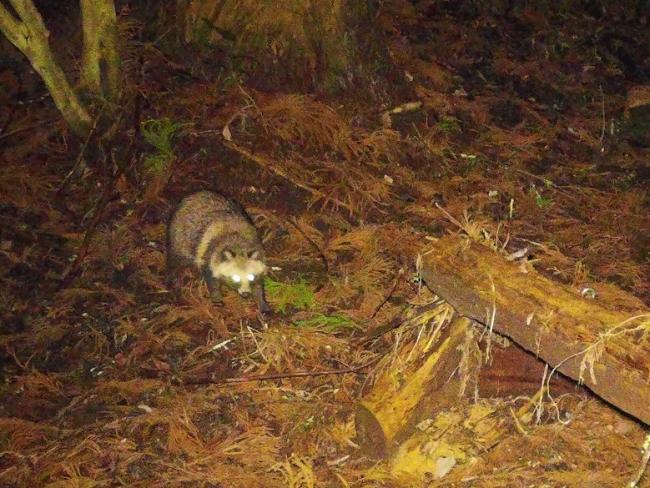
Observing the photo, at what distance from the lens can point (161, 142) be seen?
5.65 m

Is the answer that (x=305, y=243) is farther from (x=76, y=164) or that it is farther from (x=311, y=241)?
(x=76, y=164)

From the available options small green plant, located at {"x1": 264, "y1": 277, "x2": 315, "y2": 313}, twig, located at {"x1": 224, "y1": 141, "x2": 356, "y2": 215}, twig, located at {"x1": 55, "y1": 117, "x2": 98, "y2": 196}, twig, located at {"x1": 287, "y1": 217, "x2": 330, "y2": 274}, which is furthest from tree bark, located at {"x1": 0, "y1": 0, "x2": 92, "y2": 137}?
small green plant, located at {"x1": 264, "y1": 277, "x2": 315, "y2": 313}

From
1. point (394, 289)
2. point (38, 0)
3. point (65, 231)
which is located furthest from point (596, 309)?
point (38, 0)

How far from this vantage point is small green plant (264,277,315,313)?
4.57 m

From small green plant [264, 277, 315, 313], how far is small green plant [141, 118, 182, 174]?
1739 millimetres

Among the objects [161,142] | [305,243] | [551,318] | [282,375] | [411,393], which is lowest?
[282,375]

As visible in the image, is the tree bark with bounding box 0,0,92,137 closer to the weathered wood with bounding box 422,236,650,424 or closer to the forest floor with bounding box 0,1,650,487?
the forest floor with bounding box 0,1,650,487

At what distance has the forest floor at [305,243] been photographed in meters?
3.52

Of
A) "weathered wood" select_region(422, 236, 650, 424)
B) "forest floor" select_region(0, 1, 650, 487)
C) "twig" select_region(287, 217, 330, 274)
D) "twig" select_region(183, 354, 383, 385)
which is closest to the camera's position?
"weathered wood" select_region(422, 236, 650, 424)

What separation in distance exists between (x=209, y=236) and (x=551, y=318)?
3172 mm

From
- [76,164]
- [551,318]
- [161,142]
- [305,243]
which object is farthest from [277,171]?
[551,318]

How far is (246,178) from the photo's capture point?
220 inches

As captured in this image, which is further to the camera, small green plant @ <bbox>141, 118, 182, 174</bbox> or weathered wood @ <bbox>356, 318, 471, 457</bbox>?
small green plant @ <bbox>141, 118, 182, 174</bbox>

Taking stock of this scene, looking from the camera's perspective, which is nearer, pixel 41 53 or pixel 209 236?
pixel 209 236
